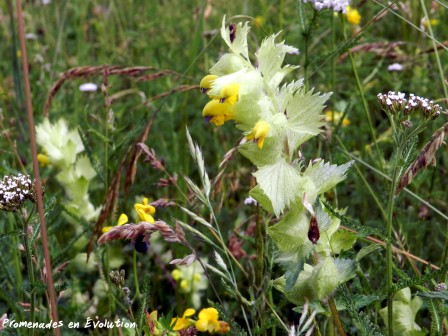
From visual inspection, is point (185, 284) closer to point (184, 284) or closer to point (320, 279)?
point (184, 284)

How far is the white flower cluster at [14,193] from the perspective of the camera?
1367 mm

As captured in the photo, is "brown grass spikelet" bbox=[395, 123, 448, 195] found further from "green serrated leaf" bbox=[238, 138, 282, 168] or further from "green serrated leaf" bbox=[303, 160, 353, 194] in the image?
"green serrated leaf" bbox=[238, 138, 282, 168]

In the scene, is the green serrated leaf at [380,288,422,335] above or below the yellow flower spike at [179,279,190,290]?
above

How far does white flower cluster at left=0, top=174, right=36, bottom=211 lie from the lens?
4.49ft

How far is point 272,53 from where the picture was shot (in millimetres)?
1194

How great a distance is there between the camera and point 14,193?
53.7 inches

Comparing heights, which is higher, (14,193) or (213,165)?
(14,193)

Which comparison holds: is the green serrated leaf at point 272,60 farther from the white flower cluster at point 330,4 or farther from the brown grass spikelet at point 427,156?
the white flower cluster at point 330,4

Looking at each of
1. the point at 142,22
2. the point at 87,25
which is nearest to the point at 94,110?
the point at 142,22

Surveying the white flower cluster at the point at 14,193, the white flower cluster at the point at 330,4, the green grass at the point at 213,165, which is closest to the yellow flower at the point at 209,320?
the green grass at the point at 213,165

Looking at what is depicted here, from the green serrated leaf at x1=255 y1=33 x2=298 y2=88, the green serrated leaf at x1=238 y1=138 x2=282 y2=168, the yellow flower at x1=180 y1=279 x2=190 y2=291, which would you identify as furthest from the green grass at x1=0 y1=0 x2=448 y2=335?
the green serrated leaf at x1=255 y1=33 x2=298 y2=88

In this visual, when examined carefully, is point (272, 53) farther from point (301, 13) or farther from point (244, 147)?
point (301, 13)

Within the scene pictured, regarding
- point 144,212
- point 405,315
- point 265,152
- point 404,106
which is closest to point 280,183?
point 265,152

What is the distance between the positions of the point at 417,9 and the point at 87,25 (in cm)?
219
